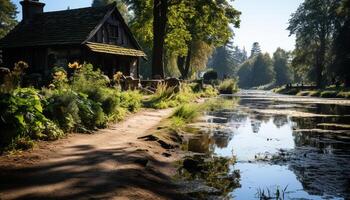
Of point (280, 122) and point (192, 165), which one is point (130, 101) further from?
point (192, 165)

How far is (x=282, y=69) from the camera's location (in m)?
120

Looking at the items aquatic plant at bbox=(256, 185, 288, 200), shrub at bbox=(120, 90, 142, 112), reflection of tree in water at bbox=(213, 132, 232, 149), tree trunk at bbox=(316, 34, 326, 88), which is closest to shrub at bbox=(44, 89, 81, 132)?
reflection of tree in water at bbox=(213, 132, 232, 149)

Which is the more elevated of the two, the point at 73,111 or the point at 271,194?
the point at 73,111

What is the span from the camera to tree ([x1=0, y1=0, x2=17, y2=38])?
70.2 meters

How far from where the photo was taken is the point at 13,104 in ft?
23.8

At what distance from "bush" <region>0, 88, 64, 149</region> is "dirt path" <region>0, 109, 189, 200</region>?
1.07 feet

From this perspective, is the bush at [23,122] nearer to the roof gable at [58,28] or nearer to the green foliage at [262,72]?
the roof gable at [58,28]

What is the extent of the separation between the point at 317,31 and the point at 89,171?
193 ft

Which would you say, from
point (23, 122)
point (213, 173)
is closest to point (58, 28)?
point (23, 122)

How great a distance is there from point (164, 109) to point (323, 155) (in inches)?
400

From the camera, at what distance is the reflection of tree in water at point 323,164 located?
21.4 feet

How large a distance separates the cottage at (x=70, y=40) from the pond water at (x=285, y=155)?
15.0 meters

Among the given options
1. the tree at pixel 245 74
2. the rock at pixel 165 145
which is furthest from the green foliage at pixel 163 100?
the tree at pixel 245 74

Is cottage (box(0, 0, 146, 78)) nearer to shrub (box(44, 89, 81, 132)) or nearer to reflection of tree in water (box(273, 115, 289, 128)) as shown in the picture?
reflection of tree in water (box(273, 115, 289, 128))
